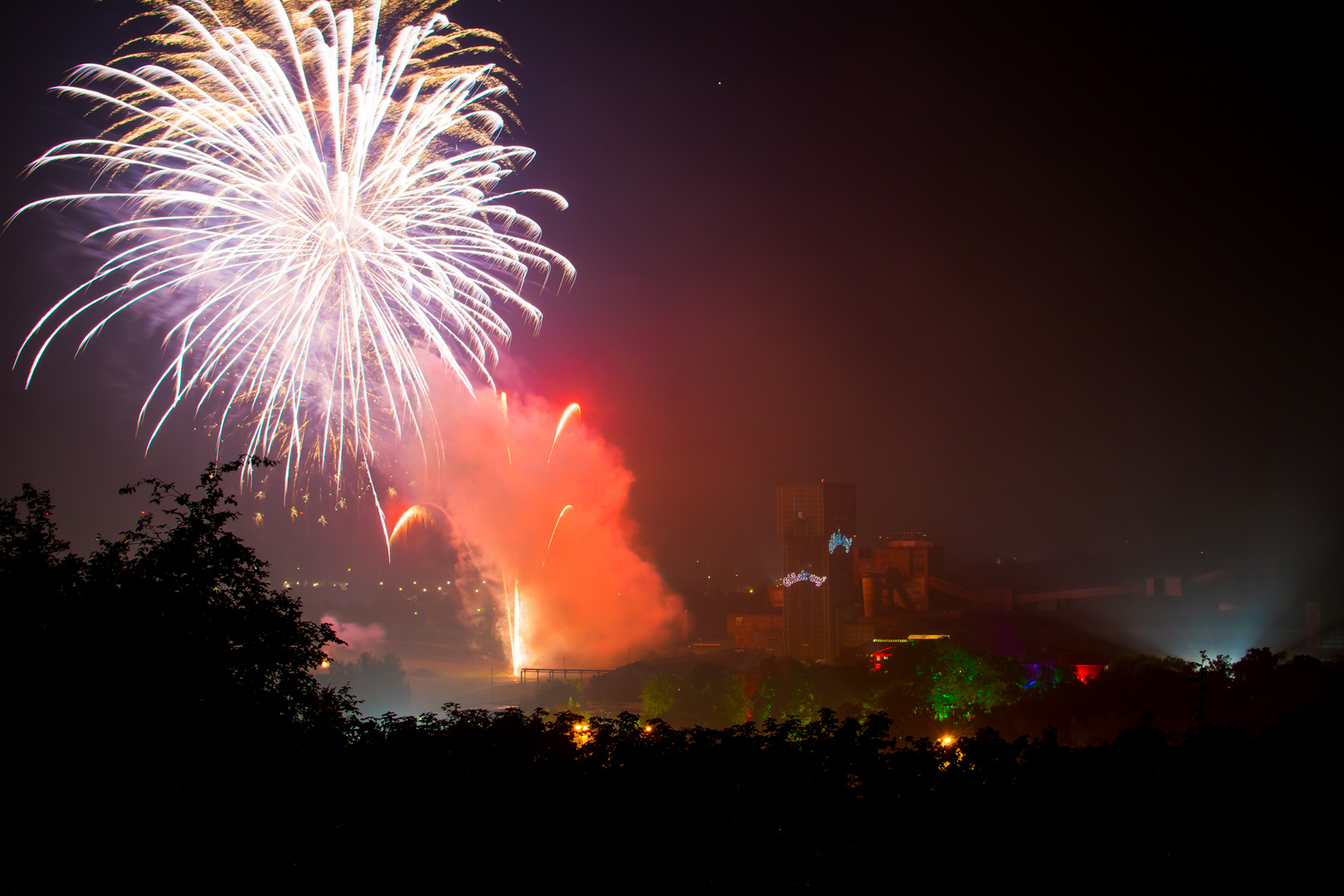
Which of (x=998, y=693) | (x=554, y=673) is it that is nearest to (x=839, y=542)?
(x=554, y=673)

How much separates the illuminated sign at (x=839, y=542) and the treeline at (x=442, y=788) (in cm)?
6718

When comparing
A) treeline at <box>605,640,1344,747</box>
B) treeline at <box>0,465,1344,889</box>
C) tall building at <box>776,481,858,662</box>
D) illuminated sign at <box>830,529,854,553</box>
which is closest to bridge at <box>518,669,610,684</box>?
treeline at <box>605,640,1344,747</box>

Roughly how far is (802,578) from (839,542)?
17.0ft

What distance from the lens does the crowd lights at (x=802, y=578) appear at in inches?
3137

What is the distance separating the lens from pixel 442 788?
1238cm

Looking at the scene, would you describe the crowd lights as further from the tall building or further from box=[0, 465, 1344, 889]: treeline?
box=[0, 465, 1344, 889]: treeline

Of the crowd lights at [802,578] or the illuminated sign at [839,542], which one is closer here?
the crowd lights at [802,578]

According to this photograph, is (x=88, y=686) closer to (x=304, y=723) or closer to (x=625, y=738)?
(x=304, y=723)

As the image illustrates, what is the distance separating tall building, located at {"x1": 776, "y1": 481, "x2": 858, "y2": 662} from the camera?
78312mm

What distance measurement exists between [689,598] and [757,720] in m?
52.2

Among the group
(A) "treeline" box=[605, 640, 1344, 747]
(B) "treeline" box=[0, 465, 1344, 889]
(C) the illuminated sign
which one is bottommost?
(A) "treeline" box=[605, 640, 1344, 747]

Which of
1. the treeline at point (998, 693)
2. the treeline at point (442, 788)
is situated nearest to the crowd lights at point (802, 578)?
the treeline at point (998, 693)

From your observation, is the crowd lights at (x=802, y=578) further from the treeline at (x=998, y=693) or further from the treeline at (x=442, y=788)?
the treeline at (x=442, y=788)

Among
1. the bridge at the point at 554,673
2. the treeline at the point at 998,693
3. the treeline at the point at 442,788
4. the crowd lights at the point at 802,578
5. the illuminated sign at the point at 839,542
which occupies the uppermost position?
the illuminated sign at the point at 839,542
